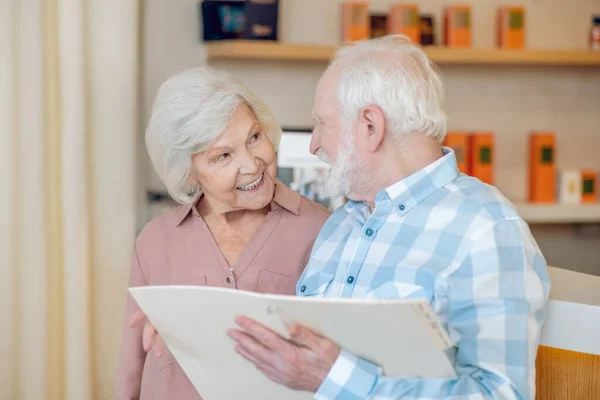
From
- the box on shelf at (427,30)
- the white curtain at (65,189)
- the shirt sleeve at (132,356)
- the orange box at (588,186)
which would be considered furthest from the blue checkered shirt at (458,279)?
the orange box at (588,186)

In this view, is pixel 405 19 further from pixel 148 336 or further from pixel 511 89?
pixel 148 336

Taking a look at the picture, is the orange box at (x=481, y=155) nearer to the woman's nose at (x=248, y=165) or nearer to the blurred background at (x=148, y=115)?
the blurred background at (x=148, y=115)

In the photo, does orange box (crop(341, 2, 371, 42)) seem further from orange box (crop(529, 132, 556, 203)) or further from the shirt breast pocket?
the shirt breast pocket

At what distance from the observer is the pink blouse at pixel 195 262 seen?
1685 mm

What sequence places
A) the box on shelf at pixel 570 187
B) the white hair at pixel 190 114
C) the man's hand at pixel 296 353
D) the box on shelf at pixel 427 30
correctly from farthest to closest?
the box on shelf at pixel 570 187 → the box on shelf at pixel 427 30 → the white hair at pixel 190 114 → the man's hand at pixel 296 353

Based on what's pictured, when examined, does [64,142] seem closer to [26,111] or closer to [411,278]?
[26,111]

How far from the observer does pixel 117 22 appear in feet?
9.14

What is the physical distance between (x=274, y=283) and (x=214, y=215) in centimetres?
22

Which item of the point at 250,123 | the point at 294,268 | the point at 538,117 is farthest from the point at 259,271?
the point at 538,117

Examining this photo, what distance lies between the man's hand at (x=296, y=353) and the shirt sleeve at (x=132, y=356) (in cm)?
58

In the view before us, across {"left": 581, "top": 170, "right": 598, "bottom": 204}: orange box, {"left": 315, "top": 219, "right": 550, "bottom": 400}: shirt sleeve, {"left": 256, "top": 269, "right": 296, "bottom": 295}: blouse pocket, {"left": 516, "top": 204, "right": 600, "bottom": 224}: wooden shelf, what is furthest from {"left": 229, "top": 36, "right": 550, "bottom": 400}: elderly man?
{"left": 581, "top": 170, "right": 598, "bottom": 204}: orange box

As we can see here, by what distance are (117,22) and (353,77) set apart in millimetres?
1642

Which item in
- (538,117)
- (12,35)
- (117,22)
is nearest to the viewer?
(12,35)

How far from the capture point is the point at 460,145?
3438 millimetres
